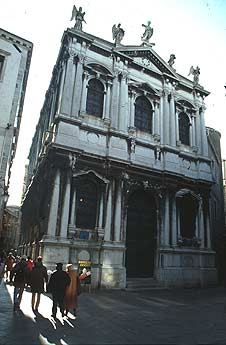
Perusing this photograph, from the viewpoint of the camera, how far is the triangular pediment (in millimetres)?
19031

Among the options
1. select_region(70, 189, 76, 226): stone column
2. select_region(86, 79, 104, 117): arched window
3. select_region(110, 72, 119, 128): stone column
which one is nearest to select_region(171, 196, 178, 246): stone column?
select_region(110, 72, 119, 128): stone column

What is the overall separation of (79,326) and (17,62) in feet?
41.6

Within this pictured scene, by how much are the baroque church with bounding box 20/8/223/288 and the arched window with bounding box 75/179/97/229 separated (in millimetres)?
52

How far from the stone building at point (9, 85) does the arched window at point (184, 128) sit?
35.7 feet

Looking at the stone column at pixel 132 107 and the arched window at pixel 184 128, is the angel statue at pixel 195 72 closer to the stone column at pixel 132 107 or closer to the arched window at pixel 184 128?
the arched window at pixel 184 128

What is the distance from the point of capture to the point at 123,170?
51.4 feet

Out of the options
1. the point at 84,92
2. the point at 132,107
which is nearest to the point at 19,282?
the point at 84,92

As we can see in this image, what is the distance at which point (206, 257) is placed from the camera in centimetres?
1728

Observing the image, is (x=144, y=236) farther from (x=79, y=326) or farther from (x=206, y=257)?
(x=79, y=326)

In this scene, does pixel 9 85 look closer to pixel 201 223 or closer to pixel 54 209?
pixel 54 209

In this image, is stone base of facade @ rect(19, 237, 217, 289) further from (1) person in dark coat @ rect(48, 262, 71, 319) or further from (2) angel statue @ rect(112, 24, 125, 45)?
(2) angel statue @ rect(112, 24, 125, 45)

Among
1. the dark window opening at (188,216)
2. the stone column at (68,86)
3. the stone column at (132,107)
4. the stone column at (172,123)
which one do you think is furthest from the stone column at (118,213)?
the stone column at (172,123)

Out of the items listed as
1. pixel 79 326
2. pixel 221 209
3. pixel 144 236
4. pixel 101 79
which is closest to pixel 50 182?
pixel 144 236

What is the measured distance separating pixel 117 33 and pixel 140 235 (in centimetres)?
1352
